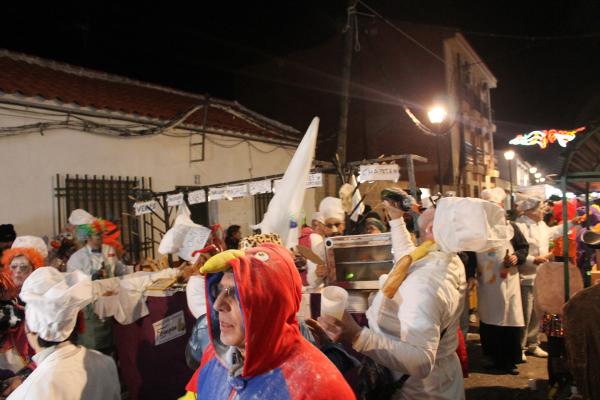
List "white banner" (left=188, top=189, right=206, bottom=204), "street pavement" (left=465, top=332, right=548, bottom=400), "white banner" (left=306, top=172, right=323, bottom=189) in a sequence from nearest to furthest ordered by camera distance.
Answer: "street pavement" (left=465, top=332, right=548, bottom=400)
"white banner" (left=306, top=172, right=323, bottom=189)
"white banner" (left=188, top=189, right=206, bottom=204)

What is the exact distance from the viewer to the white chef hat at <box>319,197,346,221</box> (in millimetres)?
6082

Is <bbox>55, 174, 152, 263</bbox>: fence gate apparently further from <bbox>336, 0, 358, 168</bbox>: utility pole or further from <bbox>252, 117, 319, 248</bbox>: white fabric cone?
<bbox>252, 117, 319, 248</bbox>: white fabric cone

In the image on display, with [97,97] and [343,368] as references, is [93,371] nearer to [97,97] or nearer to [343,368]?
[343,368]

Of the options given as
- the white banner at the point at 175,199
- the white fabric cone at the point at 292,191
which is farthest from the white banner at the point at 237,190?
the white fabric cone at the point at 292,191

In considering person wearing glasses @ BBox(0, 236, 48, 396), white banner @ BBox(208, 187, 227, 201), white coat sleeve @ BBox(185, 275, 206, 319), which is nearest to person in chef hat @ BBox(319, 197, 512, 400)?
white coat sleeve @ BBox(185, 275, 206, 319)

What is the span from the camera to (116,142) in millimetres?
9852

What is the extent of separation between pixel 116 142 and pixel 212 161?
9.54 ft

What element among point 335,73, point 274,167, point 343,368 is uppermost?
point 335,73

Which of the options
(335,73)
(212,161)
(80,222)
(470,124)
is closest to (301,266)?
(80,222)

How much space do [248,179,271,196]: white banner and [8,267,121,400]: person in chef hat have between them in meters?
4.29

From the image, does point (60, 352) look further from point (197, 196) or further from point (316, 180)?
point (197, 196)

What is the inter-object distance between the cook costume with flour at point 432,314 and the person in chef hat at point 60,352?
1.80m

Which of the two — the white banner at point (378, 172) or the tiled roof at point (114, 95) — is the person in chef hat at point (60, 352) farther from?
the tiled roof at point (114, 95)

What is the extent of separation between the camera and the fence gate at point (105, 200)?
28.8ft
